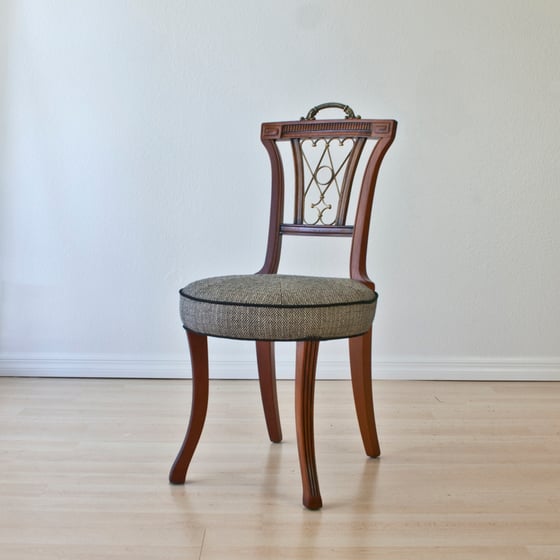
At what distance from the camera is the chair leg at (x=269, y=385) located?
196 centimetres

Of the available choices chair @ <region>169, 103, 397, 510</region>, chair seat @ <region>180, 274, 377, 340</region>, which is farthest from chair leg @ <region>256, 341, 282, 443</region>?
chair seat @ <region>180, 274, 377, 340</region>

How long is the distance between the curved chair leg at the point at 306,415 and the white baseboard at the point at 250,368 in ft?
3.86

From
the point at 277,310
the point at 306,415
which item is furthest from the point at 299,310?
the point at 306,415

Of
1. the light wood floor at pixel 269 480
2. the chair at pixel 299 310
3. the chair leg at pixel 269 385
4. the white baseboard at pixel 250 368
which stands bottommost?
the white baseboard at pixel 250 368

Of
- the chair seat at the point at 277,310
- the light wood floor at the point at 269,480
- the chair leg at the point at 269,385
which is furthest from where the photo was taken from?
the chair leg at the point at 269,385

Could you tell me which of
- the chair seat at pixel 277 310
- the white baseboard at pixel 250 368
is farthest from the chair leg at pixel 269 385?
the white baseboard at pixel 250 368

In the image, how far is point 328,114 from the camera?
106 inches

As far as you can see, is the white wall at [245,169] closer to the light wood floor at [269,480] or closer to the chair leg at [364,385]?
the light wood floor at [269,480]

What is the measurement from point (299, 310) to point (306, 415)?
9.4 inches

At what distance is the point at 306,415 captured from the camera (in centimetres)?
158

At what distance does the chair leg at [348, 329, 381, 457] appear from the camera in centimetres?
186

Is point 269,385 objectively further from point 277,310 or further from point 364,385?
point 277,310

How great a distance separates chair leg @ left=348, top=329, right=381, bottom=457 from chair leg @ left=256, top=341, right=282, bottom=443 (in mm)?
223

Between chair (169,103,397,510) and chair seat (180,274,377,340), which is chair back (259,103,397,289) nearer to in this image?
chair (169,103,397,510)
